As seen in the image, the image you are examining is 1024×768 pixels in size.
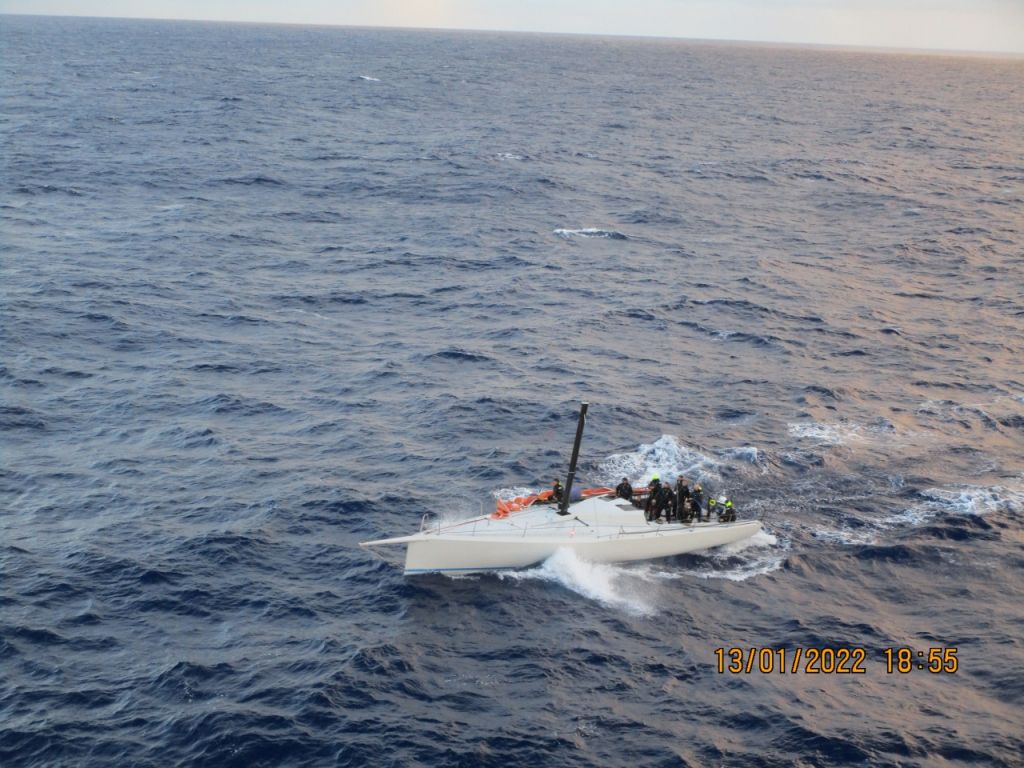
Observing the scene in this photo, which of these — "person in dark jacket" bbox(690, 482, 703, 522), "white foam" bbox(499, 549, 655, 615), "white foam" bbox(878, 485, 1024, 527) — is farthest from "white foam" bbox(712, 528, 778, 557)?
"white foam" bbox(878, 485, 1024, 527)

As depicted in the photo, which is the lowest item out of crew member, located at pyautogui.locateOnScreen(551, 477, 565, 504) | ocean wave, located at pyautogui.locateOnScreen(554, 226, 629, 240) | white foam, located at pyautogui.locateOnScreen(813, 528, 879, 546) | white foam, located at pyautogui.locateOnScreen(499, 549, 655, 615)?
white foam, located at pyautogui.locateOnScreen(499, 549, 655, 615)

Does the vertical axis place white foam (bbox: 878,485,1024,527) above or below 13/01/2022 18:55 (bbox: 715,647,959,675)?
above

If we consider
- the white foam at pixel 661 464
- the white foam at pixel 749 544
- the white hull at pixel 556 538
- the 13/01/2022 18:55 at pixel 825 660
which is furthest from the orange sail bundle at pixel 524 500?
the 13/01/2022 18:55 at pixel 825 660

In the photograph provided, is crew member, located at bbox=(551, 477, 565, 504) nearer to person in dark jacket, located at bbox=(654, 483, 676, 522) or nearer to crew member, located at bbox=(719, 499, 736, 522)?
person in dark jacket, located at bbox=(654, 483, 676, 522)

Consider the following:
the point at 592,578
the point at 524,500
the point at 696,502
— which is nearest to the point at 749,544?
the point at 696,502

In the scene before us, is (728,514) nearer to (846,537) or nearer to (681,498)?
(681,498)

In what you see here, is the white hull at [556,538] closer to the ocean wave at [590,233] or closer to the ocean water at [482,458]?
the ocean water at [482,458]
